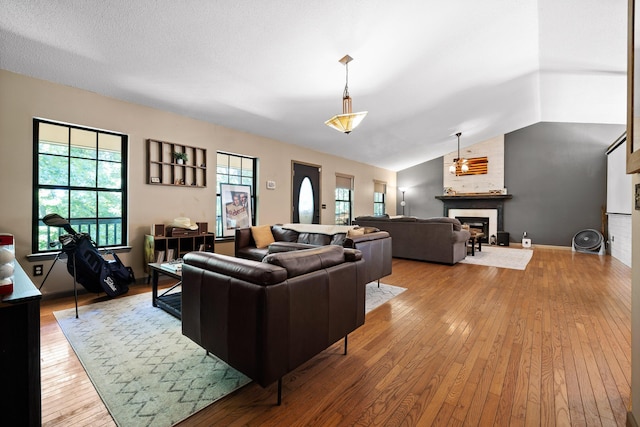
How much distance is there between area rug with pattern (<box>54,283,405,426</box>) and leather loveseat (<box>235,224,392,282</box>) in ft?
5.07

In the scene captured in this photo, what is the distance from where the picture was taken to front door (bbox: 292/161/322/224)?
253 inches

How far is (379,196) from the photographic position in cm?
955

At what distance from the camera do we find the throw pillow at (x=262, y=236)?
4.53m

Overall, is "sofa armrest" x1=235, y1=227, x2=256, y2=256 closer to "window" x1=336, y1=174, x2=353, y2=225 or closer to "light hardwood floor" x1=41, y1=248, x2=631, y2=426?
"light hardwood floor" x1=41, y1=248, x2=631, y2=426

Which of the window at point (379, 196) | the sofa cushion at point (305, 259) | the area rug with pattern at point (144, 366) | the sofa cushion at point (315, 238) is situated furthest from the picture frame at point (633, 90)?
the window at point (379, 196)

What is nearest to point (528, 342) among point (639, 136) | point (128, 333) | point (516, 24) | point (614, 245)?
point (639, 136)

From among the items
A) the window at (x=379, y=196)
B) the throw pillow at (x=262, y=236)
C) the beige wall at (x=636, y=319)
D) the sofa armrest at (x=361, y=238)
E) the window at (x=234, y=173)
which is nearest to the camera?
the beige wall at (x=636, y=319)

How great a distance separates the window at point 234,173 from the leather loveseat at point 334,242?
82 centimetres

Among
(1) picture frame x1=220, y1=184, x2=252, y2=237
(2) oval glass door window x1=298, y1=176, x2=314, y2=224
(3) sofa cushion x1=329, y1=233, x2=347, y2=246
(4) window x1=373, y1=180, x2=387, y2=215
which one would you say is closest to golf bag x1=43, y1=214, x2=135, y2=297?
(1) picture frame x1=220, y1=184, x2=252, y2=237

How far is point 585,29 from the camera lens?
11.1 ft

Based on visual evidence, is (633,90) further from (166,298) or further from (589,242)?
(589,242)

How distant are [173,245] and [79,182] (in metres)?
1.35

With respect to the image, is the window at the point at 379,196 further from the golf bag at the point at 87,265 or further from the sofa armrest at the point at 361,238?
the golf bag at the point at 87,265

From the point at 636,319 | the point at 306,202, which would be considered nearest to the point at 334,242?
the point at 636,319
